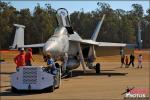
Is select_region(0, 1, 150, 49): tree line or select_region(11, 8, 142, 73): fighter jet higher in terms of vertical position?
select_region(0, 1, 150, 49): tree line

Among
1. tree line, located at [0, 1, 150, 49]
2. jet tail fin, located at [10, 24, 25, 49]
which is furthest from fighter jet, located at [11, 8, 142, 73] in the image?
tree line, located at [0, 1, 150, 49]

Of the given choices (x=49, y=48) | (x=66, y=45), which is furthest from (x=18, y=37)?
(x=49, y=48)

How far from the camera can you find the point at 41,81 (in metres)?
15.8

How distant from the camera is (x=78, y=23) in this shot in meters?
122

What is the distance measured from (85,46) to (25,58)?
10325 mm

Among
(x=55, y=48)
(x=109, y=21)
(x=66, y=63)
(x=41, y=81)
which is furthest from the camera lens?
(x=109, y=21)

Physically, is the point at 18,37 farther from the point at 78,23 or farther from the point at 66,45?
the point at 78,23

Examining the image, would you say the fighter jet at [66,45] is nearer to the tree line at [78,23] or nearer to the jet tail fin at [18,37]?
the jet tail fin at [18,37]

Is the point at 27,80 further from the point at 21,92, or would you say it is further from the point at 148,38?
the point at 148,38

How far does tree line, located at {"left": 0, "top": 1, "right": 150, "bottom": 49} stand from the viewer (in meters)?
97.1

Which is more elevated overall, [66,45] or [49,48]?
[66,45]

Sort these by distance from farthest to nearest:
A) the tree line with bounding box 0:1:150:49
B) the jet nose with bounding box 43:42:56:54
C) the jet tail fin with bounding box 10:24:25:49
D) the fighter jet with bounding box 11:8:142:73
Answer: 1. the tree line with bounding box 0:1:150:49
2. the jet tail fin with bounding box 10:24:25:49
3. the fighter jet with bounding box 11:8:142:73
4. the jet nose with bounding box 43:42:56:54

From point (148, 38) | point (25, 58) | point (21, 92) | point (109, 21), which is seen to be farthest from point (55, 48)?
point (148, 38)

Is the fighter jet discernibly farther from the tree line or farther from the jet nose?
the tree line
